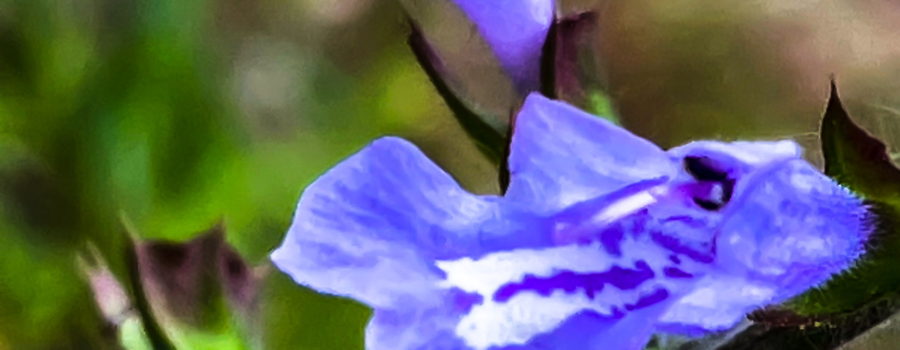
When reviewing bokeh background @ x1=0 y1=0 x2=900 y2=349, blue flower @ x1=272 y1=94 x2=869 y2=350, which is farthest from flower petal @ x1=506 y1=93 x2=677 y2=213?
bokeh background @ x1=0 y1=0 x2=900 y2=349

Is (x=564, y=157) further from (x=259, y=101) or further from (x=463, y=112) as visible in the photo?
(x=259, y=101)

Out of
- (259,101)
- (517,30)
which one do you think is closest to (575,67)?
(517,30)

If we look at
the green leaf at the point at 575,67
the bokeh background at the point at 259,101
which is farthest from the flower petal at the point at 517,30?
the bokeh background at the point at 259,101

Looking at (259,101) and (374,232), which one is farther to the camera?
(259,101)

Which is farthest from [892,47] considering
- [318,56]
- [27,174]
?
[27,174]

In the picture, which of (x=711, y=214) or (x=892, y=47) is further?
(x=892, y=47)

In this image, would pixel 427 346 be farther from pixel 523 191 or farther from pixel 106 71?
pixel 106 71

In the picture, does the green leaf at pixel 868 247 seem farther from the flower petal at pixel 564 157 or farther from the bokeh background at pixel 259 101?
the bokeh background at pixel 259 101
